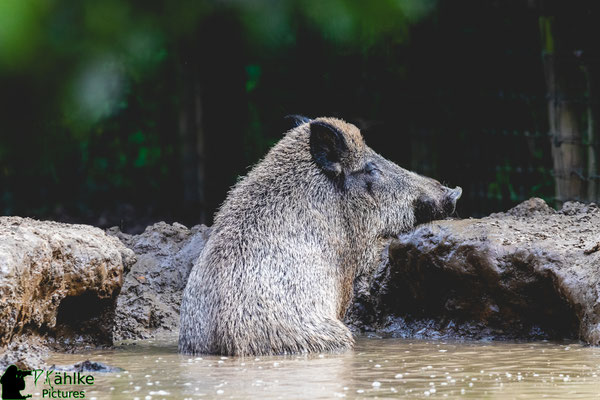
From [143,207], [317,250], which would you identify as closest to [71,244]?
[317,250]

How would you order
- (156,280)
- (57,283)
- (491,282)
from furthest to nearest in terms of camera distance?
(156,280), (491,282), (57,283)

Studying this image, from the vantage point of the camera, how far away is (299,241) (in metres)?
5.72

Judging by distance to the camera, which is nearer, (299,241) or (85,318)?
(299,241)

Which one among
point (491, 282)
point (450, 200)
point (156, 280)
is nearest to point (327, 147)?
point (450, 200)

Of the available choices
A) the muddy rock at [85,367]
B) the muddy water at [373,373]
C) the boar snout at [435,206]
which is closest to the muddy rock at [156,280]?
the muddy water at [373,373]

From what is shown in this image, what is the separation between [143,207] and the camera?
12.6m

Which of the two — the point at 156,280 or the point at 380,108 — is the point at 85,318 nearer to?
the point at 156,280

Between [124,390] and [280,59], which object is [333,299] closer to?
[124,390]

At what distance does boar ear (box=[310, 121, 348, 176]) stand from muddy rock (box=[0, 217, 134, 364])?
4.55 feet

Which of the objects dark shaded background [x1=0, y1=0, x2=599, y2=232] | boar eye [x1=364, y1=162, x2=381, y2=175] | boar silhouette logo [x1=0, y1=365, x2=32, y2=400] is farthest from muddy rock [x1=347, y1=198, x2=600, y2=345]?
boar silhouette logo [x1=0, y1=365, x2=32, y2=400]

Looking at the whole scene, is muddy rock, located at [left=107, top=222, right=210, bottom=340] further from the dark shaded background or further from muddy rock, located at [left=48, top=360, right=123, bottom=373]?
muddy rock, located at [left=48, top=360, right=123, bottom=373]

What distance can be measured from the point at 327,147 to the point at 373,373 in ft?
6.30

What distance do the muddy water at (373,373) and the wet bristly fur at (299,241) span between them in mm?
192

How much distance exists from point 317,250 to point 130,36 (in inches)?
142
